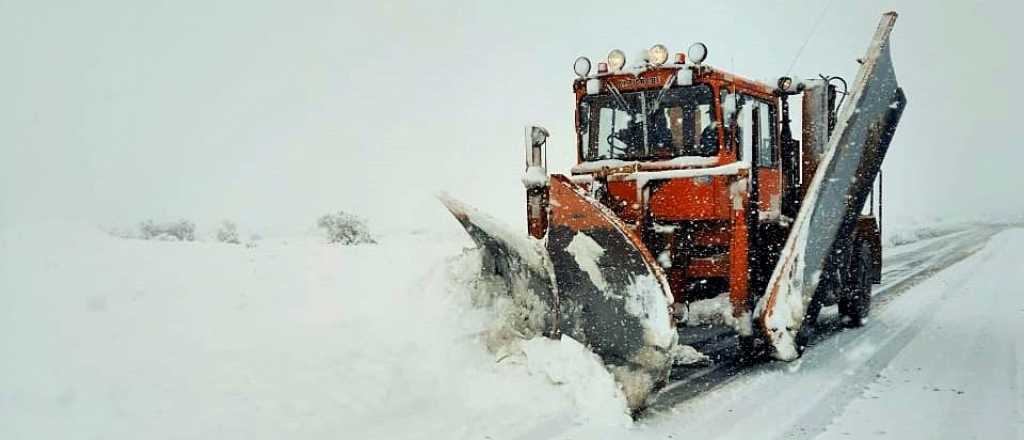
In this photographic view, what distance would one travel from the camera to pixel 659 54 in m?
6.42

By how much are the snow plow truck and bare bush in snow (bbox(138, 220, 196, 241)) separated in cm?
1647

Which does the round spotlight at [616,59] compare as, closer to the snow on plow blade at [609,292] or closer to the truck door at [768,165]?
the truck door at [768,165]

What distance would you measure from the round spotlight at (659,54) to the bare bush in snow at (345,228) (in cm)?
1558

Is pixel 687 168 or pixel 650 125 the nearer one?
pixel 687 168

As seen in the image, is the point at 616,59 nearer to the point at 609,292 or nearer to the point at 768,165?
the point at 768,165

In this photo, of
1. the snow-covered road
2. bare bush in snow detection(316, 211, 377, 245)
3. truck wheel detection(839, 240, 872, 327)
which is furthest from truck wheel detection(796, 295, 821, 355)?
bare bush in snow detection(316, 211, 377, 245)

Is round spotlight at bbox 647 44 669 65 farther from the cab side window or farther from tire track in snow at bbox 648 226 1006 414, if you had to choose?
tire track in snow at bbox 648 226 1006 414

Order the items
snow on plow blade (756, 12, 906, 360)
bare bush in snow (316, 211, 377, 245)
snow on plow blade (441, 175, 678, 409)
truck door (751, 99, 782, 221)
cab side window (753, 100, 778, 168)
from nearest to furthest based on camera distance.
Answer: snow on plow blade (441, 175, 678, 409) < snow on plow blade (756, 12, 906, 360) < truck door (751, 99, 782, 221) < cab side window (753, 100, 778, 168) < bare bush in snow (316, 211, 377, 245)

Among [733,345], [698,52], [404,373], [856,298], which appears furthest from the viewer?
[856,298]

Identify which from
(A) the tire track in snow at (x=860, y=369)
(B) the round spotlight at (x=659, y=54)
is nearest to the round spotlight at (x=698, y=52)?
(B) the round spotlight at (x=659, y=54)

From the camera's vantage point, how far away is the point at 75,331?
6625mm

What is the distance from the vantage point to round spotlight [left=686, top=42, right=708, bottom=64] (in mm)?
6172

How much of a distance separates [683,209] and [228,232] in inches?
730

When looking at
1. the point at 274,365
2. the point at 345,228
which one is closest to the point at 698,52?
the point at 274,365
